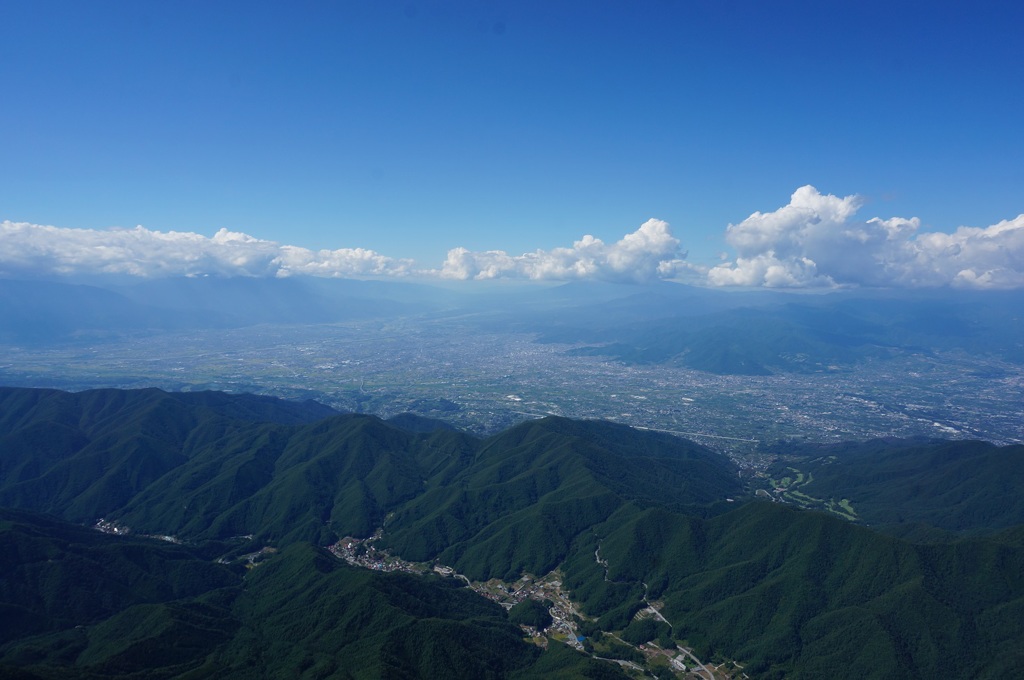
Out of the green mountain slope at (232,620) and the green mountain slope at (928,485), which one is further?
the green mountain slope at (928,485)

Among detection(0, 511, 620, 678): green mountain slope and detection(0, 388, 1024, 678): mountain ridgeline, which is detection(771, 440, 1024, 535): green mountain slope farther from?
detection(0, 511, 620, 678): green mountain slope

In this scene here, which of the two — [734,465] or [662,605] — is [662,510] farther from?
[734,465]

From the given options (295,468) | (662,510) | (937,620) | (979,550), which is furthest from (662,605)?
(295,468)

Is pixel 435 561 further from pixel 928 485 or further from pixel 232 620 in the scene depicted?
pixel 928 485

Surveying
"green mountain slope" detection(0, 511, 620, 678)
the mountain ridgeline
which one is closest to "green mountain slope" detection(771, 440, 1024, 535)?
the mountain ridgeline

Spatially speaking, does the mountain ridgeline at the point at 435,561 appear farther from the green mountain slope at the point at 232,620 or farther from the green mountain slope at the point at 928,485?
the green mountain slope at the point at 928,485

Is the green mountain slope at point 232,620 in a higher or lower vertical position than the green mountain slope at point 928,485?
higher

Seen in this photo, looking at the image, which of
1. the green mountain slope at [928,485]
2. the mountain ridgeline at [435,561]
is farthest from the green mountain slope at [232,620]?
the green mountain slope at [928,485]

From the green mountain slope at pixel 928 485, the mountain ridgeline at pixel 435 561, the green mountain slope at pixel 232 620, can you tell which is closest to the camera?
the green mountain slope at pixel 232 620

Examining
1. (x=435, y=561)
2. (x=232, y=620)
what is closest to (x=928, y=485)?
(x=435, y=561)
